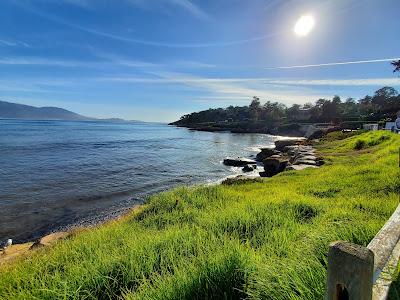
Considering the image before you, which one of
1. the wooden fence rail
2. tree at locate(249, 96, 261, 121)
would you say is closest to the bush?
the wooden fence rail

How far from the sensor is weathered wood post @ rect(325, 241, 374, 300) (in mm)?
1403

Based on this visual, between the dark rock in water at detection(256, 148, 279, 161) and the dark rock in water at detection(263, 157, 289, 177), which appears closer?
the dark rock in water at detection(263, 157, 289, 177)

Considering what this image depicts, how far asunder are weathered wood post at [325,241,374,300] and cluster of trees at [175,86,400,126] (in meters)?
75.0

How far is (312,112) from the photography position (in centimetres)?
12838

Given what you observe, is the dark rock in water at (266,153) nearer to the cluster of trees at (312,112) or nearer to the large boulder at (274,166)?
the large boulder at (274,166)

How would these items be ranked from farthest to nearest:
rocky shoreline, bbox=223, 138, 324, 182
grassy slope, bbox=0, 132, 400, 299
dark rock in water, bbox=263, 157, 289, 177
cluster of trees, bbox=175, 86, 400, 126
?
cluster of trees, bbox=175, 86, 400, 126, dark rock in water, bbox=263, 157, 289, 177, rocky shoreline, bbox=223, 138, 324, 182, grassy slope, bbox=0, 132, 400, 299

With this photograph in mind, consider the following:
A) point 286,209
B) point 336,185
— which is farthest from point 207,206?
point 336,185

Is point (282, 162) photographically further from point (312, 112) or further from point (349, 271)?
point (312, 112)

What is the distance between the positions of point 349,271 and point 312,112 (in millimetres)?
136633

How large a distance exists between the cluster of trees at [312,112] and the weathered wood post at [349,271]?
7499 centimetres

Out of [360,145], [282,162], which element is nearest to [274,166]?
[282,162]

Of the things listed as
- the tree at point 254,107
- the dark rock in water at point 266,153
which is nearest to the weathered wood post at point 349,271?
the dark rock in water at point 266,153

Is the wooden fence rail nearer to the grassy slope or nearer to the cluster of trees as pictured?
the grassy slope

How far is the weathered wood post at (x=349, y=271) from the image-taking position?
140 cm
